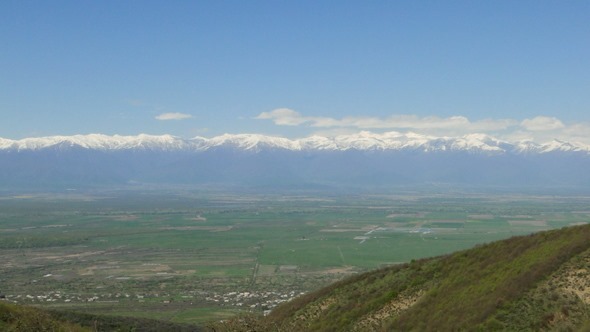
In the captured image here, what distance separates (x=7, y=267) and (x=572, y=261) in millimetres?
97437

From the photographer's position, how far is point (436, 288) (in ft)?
114

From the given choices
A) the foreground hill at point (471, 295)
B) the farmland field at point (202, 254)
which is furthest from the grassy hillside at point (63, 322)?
the farmland field at point (202, 254)

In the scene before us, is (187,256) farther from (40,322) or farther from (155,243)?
(40,322)

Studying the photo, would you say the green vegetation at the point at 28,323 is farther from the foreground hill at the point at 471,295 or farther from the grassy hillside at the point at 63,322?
the foreground hill at the point at 471,295

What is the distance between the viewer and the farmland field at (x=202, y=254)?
74.6 m

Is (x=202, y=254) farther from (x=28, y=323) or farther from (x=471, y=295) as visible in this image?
(x=471, y=295)

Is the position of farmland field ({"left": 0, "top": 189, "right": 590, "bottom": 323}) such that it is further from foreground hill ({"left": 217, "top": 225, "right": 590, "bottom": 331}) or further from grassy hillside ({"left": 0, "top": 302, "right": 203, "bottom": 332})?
foreground hill ({"left": 217, "top": 225, "right": 590, "bottom": 331})

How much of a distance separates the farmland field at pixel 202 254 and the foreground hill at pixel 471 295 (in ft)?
80.6

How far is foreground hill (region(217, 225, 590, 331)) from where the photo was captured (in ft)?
81.4

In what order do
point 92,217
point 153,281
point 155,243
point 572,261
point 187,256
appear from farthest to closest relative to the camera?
point 92,217, point 155,243, point 187,256, point 153,281, point 572,261

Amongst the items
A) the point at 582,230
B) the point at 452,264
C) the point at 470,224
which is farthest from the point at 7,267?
the point at 470,224

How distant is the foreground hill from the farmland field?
80.6 ft

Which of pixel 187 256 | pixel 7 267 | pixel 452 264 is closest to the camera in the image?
pixel 452 264

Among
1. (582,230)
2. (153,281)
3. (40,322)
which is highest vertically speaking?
(582,230)
